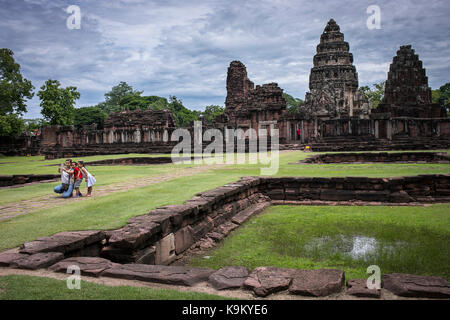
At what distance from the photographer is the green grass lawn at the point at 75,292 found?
2.80 metres

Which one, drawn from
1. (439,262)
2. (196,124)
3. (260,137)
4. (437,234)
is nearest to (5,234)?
(439,262)

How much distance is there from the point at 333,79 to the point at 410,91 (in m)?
13.6

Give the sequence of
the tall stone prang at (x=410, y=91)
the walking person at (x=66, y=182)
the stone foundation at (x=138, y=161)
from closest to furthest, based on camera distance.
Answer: the walking person at (x=66, y=182), the stone foundation at (x=138, y=161), the tall stone prang at (x=410, y=91)

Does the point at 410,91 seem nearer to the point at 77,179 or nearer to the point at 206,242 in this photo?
the point at 206,242

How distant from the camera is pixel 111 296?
287cm

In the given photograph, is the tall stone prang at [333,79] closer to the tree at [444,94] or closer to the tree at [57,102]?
the tree at [444,94]

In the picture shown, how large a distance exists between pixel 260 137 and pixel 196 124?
6532 millimetres

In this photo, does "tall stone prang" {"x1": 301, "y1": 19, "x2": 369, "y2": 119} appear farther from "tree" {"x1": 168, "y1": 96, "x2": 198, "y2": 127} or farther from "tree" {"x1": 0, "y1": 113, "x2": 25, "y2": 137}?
"tree" {"x1": 0, "y1": 113, "x2": 25, "y2": 137}

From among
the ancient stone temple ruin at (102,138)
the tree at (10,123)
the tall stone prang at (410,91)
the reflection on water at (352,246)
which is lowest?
the reflection on water at (352,246)

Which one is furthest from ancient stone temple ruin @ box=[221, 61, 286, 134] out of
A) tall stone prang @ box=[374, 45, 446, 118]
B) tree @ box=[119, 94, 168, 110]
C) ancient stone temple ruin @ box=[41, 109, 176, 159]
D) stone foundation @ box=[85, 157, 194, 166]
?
tree @ box=[119, 94, 168, 110]

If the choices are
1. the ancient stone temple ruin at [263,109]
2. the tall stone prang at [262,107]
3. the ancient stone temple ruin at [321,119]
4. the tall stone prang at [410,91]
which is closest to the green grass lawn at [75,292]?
the ancient stone temple ruin at [321,119]

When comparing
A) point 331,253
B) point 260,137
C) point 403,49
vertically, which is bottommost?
point 331,253

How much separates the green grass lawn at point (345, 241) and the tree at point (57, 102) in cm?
4368
